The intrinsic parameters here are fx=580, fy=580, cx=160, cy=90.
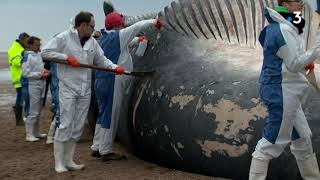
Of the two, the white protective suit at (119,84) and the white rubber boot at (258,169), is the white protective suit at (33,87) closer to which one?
the white protective suit at (119,84)

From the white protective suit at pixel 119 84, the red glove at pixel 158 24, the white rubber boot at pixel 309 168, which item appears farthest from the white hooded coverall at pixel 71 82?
the white rubber boot at pixel 309 168

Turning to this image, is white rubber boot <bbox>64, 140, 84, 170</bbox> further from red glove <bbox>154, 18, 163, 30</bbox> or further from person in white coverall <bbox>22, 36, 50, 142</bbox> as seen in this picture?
person in white coverall <bbox>22, 36, 50, 142</bbox>

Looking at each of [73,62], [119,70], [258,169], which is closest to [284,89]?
[258,169]

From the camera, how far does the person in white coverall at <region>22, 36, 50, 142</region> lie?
8.70 m

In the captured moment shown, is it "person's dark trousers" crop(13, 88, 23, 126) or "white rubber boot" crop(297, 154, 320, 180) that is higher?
"white rubber boot" crop(297, 154, 320, 180)

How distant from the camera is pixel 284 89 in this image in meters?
4.34

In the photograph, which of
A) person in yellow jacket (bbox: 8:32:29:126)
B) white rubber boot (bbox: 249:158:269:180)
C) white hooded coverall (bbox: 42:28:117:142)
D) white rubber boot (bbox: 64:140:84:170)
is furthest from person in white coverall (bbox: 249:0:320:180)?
person in yellow jacket (bbox: 8:32:29:126)

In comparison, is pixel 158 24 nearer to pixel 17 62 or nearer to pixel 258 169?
pixel 258 169

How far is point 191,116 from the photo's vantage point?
536 centimetres

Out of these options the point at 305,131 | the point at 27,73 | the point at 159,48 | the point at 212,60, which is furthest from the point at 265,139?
the point at 27,73

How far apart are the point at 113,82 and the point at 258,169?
8.43 feet

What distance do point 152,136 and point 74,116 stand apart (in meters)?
0.90

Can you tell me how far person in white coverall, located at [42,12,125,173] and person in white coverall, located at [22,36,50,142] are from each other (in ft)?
8.42

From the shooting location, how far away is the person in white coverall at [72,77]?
6.07 metres
